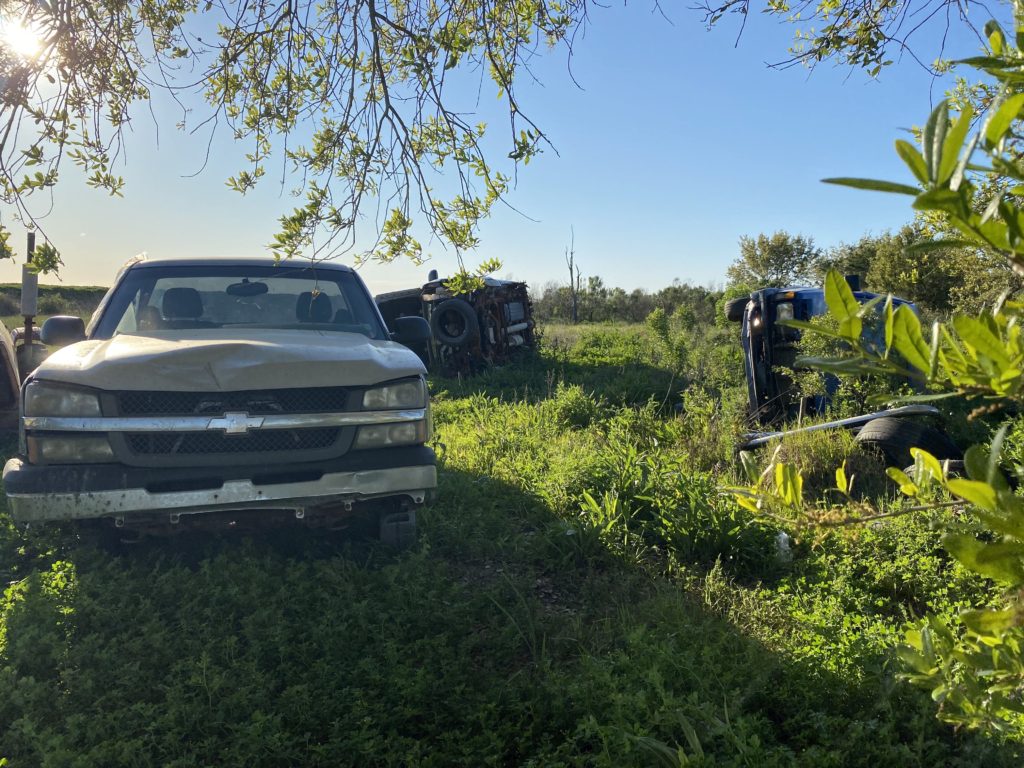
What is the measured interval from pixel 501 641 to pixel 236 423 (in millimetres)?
1641

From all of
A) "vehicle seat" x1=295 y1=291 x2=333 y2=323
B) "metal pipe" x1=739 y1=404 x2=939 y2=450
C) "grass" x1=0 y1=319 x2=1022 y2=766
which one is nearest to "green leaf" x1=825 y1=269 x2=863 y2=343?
"grass" x1=0 y1=319 x2=1022 y2=766

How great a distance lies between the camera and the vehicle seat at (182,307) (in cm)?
436

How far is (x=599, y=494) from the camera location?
4.70 meters

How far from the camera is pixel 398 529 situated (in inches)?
155

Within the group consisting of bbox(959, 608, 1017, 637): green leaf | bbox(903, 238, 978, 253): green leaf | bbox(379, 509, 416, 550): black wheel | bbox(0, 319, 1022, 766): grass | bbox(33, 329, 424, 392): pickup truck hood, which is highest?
bbox(903, 238, 978, 253): green leaf

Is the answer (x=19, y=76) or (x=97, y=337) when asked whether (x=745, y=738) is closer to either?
(x=19, y=76)

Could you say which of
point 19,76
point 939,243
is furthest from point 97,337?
point 939,243

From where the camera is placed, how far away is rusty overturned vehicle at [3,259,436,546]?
3.24 m

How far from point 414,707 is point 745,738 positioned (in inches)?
46.5

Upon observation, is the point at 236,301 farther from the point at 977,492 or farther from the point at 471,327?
the point at 471,327

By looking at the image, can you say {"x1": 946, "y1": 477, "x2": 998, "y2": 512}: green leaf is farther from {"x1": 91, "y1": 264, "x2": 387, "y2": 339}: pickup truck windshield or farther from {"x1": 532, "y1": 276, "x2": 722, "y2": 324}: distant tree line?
{"x1": 532, "y1": 276, "x2": 722, "y2": 324}: distant tree line

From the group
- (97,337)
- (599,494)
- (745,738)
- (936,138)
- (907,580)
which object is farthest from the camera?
(599,494)

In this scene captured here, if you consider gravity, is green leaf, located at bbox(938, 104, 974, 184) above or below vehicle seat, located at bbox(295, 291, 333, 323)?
below

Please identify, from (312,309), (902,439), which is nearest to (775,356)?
(902,439)
